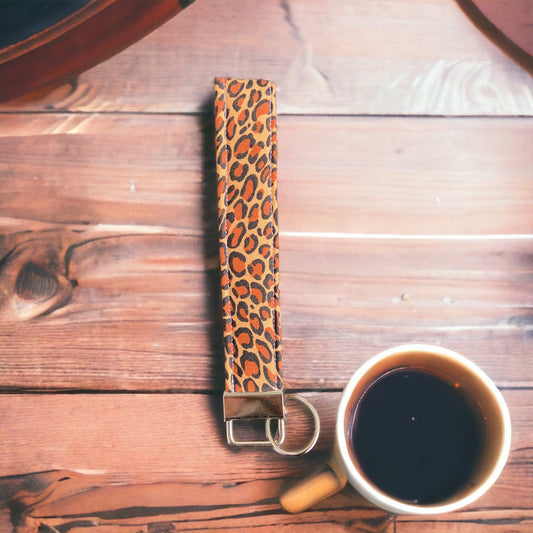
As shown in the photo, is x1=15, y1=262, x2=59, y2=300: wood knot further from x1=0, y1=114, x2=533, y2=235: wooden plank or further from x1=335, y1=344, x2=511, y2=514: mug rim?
x1=335, y1=344, x2=511, y2=514: mug rim

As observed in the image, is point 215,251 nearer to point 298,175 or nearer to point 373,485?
point 298,175

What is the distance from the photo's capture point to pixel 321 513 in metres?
0.43

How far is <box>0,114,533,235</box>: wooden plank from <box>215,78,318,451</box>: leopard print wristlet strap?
21 mm

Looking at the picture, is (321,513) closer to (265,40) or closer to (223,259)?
(223,259)

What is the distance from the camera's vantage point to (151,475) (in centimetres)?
43

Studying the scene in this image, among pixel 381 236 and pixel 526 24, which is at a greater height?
pixel 526 24

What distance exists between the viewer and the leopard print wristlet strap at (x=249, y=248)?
42cm

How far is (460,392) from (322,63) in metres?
0.30

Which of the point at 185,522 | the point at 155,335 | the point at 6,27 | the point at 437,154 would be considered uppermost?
the point at 6,27

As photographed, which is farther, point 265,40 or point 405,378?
point 265,40

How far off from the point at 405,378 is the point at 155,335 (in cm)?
21

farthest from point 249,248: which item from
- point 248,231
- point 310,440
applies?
point 310,440

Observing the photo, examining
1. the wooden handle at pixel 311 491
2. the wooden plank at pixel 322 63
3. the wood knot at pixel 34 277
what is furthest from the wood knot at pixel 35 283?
the wooden handle at pixel 311 491

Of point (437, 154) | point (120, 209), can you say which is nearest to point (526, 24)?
point (437, 154)
